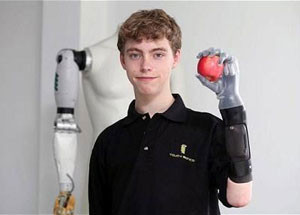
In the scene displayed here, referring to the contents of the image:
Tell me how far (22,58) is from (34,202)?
83 centimetres

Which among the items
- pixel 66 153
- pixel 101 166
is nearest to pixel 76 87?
pixel 66 153

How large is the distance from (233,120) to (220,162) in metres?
0.10

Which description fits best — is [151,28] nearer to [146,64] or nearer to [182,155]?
[146,64]

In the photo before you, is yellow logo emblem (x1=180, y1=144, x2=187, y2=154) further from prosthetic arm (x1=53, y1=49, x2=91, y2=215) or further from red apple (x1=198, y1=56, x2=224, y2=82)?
prosthetic arm (x1=53, y1=49, x2=91, y2=215)

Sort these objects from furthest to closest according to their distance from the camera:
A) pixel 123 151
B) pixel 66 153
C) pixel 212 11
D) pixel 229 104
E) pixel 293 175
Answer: pixel 212 11 → pixel 293 175 → pixel 66 153 → pixel 123 151 → pixel 229 104

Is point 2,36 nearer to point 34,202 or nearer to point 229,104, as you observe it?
point 34,202

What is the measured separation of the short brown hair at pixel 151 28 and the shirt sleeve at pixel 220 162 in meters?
0.22

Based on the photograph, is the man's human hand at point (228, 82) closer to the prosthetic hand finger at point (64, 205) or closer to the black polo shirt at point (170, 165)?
the black polo shirt at point (170, 165)

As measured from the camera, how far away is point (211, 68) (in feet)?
2.79

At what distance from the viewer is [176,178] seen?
91 cm

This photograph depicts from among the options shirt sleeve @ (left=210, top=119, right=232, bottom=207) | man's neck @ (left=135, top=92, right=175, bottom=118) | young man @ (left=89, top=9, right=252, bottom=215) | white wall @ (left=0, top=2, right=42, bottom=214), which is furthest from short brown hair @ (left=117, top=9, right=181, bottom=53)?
white wall @ (left=0, top=2, right=42, bottom=214)

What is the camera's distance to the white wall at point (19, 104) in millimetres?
2330

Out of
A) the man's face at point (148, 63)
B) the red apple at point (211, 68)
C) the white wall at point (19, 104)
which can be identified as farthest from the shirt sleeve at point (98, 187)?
the white wall at point (19, 104)

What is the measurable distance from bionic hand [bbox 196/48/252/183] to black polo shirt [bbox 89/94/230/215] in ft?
0.12
